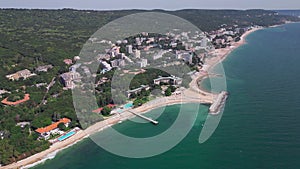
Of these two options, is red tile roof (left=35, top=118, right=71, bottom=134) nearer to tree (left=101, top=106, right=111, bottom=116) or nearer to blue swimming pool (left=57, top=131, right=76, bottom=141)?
blue swimming pool (left=57, top=131, right=76, bottom=141)

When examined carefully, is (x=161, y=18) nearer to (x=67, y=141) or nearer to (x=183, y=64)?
(x=183, y=64)

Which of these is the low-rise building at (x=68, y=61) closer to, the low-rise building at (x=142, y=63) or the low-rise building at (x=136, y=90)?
the low-rise building at (x=142, y=63)

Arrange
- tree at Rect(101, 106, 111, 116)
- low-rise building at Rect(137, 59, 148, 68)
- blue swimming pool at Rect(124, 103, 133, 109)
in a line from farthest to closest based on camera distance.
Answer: low-rise building at Rect(137, 59, 148, 68) → blue swimming pool at Rect(124, 103, 133, 109) → tree at Rect(101, 106, 111, 116)

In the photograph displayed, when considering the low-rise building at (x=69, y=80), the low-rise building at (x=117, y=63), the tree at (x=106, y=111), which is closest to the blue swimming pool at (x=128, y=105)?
the tree at (x=106, y=111)

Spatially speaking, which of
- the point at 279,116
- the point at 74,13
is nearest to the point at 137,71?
the point at 279,116

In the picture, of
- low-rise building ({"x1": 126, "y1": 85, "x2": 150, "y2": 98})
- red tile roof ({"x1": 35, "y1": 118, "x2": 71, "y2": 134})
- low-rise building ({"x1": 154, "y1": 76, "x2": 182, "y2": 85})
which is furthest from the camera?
low-rise building ({"x1": 154, "y1": 76, "x2": 182, "y2": 85})

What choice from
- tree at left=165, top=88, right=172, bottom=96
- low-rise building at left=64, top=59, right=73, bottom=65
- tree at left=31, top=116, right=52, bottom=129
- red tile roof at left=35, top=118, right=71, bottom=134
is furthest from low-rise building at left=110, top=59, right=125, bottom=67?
tree at left=31, top=116, right=52, bottom=129

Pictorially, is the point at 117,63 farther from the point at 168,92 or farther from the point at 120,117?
the point at 120,117
